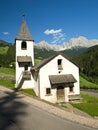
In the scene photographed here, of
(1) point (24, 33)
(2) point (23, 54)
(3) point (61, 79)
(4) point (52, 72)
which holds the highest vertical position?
(1) point (24, 33)

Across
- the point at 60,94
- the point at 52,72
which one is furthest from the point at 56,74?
the point at 60,94

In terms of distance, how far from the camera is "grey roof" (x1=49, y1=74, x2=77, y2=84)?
28.2 m

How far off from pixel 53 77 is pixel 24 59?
6.68m

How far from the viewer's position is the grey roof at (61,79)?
92.6ft

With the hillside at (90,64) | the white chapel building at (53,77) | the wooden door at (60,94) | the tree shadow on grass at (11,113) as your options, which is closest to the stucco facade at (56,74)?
the white chapel building at (53,77)

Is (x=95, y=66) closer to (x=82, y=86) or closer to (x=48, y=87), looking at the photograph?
(x=82, y=86)

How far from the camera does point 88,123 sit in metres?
14.2

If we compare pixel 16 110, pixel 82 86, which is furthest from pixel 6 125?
pixel 82 86

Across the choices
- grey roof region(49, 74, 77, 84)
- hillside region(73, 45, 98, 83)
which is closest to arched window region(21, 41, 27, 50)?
grey roof region(49, 74, 77, 84)

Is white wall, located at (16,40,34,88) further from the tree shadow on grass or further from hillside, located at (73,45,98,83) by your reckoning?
hillside, located at (73,45,98,83)

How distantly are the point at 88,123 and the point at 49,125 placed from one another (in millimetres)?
2965

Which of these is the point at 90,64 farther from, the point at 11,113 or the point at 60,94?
the point at 11,113

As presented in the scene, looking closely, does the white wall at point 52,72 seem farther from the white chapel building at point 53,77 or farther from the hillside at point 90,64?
the hillside at point 90,64

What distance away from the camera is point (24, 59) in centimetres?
3278
